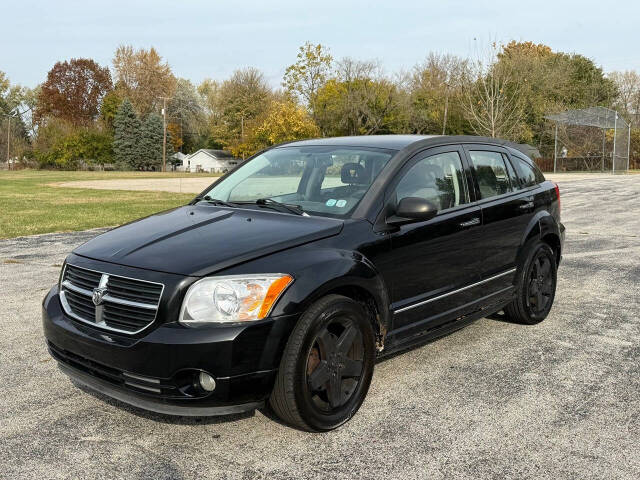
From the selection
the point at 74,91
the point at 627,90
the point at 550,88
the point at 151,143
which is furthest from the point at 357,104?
the point at 74,91

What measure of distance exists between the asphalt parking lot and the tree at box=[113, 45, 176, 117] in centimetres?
9385

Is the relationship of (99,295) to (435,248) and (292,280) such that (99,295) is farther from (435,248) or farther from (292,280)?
(435,248)

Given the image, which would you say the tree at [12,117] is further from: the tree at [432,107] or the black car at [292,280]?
the black car at [292,280]

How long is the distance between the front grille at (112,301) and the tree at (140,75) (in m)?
95.0

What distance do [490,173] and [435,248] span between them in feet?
4.00

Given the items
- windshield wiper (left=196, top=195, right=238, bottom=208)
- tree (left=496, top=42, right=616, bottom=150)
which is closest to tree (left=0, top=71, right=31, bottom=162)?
tree (left=496, top=42, right=616, bottom=150)

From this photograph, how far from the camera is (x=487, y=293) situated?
195 inches

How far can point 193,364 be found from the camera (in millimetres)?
3078

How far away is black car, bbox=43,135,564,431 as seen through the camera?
10.4 feet

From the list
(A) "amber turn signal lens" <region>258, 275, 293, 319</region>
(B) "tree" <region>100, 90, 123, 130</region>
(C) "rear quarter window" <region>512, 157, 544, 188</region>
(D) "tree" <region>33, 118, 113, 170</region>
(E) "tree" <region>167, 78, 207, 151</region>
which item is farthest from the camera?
(E) "tree" <region>167, 78, 207, 151</region>

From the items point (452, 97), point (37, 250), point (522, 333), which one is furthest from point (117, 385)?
point (452, 97)

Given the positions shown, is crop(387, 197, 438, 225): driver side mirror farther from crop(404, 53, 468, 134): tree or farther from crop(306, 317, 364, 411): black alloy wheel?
crop(404, 53, 468, 134): tree

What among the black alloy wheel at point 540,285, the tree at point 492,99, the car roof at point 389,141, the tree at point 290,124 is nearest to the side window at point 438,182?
the car roof at point 389,141

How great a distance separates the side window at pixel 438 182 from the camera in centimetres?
432
